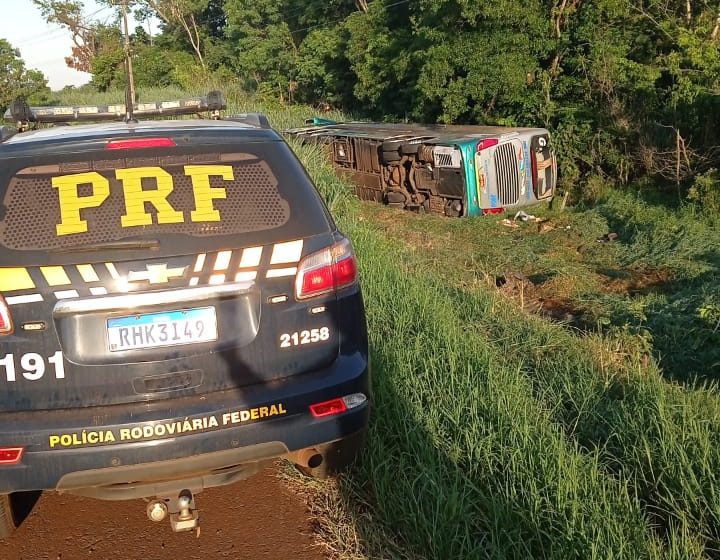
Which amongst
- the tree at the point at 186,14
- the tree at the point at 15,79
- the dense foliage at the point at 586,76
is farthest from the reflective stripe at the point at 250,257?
the tree at the point at 186,14

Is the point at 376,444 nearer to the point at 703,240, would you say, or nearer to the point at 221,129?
the point at 221,129

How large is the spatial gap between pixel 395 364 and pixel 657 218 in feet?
29.8

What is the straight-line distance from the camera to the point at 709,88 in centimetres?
1333

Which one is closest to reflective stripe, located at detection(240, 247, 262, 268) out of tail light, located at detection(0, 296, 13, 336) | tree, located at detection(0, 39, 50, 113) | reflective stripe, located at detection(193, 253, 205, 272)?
reflective stripe, located at detection(193, 253, 205, 272)

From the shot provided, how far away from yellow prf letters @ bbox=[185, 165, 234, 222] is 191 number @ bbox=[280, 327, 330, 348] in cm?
52

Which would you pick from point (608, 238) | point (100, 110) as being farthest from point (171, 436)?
point (608, 238)

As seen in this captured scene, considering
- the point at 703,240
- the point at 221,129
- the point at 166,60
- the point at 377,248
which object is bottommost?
the point at 703,240

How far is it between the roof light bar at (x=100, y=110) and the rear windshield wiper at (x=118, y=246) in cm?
284

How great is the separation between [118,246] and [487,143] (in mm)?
11163

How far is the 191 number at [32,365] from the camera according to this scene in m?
2.57

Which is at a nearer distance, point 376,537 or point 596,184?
point 376,537

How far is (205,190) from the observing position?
2.79m

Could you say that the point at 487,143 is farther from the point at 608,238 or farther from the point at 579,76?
the point at 579,76

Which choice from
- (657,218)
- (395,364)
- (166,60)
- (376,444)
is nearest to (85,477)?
(376,444)
